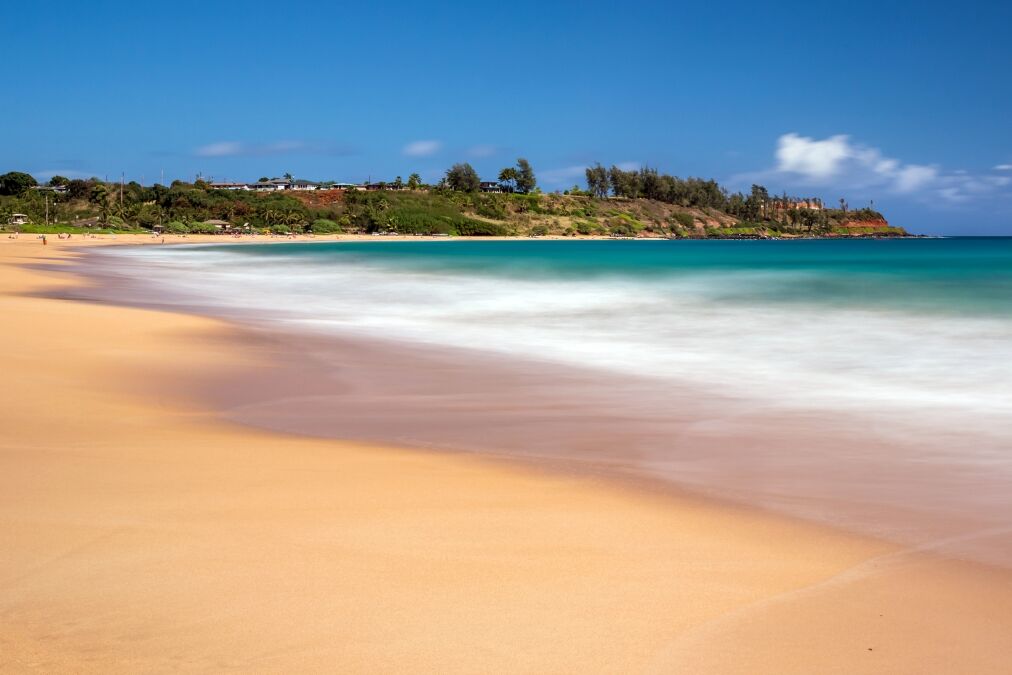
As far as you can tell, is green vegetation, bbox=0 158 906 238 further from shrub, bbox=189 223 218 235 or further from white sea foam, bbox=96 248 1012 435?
white sea foam, bbox=96 248 1012 435

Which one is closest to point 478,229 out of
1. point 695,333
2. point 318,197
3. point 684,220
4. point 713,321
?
point 318,197

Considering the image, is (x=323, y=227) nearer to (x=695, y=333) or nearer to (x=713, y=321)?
(x=713, y=321)

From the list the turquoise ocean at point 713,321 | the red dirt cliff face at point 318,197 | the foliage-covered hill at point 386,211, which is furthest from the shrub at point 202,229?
the turquoise ocean at point 713,321

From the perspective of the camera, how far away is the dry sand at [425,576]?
8.96 ft

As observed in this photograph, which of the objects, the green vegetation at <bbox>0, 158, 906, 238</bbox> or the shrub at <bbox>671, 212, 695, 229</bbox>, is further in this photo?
the shrub at <bbox>671, 212, 695, 229</bbox>

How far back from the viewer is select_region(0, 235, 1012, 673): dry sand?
2.73 metres

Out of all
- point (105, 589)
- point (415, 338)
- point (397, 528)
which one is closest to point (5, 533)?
point (105, 589)

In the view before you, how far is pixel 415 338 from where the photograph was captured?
41.7 ft

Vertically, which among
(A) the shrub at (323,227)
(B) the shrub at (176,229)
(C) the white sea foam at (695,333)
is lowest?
(C) the white sea foam at (695,333)

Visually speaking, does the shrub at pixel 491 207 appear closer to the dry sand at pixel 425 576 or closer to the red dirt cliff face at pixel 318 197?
the red dirt cliff face at pixel 318 197

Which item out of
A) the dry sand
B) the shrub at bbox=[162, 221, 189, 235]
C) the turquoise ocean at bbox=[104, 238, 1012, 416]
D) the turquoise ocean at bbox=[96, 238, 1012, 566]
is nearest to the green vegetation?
the shrub at bbox=[162, 221, 189, 235]

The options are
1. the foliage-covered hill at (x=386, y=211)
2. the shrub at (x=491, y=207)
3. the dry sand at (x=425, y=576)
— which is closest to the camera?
the dry sand at (x=425, y=576)

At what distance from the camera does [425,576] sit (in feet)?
10.8

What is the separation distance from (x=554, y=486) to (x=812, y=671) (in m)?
2.09
